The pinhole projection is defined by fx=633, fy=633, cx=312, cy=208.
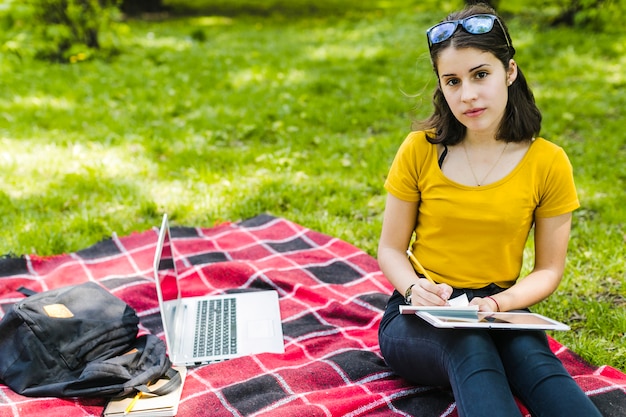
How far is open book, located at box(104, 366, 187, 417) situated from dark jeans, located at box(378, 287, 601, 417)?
829 millimetres

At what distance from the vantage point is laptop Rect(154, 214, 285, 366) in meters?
2.64

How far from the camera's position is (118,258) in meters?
3.62

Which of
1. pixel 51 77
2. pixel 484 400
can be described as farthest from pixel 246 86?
pixel 484 400

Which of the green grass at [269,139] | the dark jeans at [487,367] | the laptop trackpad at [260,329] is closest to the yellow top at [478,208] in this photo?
the dark jeans at [487,367]

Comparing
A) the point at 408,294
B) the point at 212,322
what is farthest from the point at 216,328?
the point at 408,294

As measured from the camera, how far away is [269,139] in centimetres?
558

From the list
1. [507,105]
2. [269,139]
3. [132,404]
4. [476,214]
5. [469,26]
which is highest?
[469,26]

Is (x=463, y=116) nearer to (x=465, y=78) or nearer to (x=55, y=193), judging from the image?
(x=465, y=78)

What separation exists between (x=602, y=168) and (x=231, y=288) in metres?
2.98

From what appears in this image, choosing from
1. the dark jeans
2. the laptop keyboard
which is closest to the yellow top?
the dark jeans

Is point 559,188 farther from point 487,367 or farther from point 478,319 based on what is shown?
point 487,367

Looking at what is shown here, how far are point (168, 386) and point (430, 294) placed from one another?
1061 mm

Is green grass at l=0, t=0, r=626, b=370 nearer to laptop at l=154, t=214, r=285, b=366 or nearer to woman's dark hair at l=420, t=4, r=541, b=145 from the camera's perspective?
woman's dark hair at l=420, t=4, r=541, b=145

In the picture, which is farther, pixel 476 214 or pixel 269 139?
pixel 269 139
